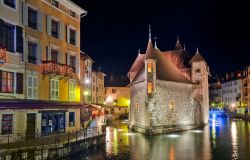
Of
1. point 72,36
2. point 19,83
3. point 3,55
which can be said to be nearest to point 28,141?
point 19,83

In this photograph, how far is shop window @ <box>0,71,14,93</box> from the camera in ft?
81.8

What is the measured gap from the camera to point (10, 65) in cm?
2567

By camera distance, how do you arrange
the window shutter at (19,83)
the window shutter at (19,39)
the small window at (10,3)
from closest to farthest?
the small window at (10,3) → the window shutter at (19,39) → the window shutter at (19,83)

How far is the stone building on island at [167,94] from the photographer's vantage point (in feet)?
152

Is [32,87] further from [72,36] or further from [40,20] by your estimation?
[72,36]

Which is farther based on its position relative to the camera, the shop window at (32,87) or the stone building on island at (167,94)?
the stone building on island at (167,94)

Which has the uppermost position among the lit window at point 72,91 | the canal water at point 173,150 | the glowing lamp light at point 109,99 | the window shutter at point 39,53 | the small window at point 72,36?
the small window at point 72,36

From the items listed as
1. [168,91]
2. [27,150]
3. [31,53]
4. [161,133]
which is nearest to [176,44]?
[168,91]

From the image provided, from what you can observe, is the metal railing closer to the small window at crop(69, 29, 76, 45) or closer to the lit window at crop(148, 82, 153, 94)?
the small window at crop(69, 29, 76, 45)

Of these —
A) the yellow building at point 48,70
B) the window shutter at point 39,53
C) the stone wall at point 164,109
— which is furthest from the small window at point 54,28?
the stone wall at point 164,109

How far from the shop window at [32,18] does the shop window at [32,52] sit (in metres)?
1.68

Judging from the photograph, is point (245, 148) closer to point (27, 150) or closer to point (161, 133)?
point (161, 133)

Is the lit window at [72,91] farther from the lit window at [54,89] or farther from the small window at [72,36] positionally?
the small window at [72,36]

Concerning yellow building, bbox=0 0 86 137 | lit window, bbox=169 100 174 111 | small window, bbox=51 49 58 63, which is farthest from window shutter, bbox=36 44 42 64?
lit window, bbox=169 100 174 111
